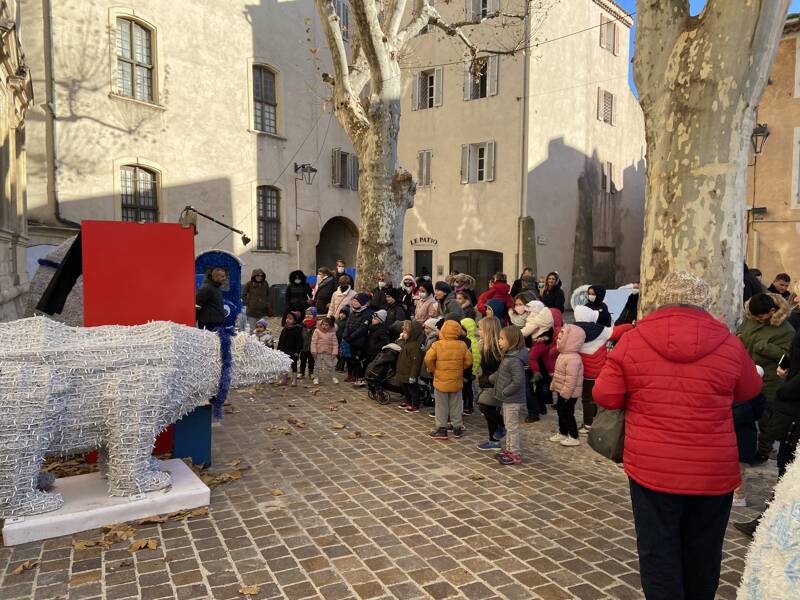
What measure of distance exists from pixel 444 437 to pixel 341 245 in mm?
17753

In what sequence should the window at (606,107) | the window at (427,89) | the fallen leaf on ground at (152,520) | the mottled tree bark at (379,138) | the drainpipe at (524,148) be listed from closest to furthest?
the fallen leaf on ground at (152,520), the mottled tree bark at (379,138), the drainpipe at (524,148), the window at (427,89), the window at (606,107)

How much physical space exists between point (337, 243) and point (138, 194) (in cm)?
907

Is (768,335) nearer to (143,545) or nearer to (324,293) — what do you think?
(143,545)

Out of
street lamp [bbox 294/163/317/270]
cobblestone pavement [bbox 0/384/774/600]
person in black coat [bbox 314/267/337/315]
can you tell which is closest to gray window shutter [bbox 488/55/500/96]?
street lamp [bbox 294/163/317/270]

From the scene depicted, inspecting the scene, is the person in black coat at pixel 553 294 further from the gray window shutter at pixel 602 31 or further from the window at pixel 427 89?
the gray window shutter at pixel 602 31

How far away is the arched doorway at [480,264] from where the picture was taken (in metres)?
22.2

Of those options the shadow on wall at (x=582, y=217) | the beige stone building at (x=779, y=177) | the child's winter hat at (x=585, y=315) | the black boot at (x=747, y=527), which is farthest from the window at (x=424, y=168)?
the black boot at (x=747, y=527)

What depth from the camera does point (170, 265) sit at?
5535 millimetres

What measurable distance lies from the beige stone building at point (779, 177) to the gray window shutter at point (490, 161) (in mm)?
8468

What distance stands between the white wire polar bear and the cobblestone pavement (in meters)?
0.45

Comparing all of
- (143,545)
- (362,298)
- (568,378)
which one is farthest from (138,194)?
(143,545)

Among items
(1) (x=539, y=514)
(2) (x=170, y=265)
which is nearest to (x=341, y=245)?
(2) (x=170, y=265)

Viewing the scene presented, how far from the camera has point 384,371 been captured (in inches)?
332

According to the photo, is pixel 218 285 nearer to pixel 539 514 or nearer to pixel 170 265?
pixel 170 265
